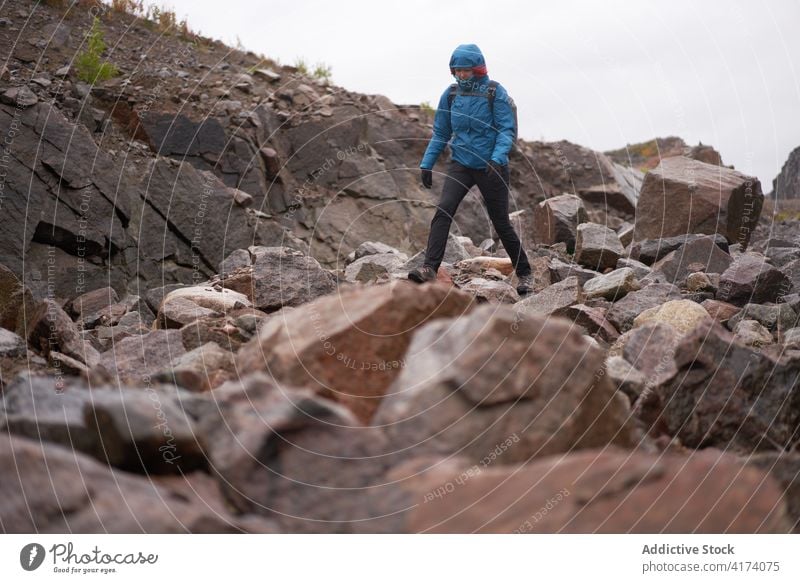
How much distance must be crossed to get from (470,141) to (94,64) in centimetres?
923

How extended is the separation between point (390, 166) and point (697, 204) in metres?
7.56

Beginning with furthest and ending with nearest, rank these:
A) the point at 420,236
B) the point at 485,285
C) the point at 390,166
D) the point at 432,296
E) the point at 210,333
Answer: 1. the point at 390,166
2. the point at 420,236
3. the point at 485,285
4. the point at 210,333
5. the point at 432,296

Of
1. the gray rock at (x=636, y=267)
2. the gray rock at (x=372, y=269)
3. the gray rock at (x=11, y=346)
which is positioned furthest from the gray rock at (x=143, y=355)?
the gray rock at (x=636, y=267)

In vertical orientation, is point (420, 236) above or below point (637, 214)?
below

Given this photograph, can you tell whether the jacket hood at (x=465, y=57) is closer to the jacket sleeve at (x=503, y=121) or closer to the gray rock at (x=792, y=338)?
the jacket sleeve at (x=503, y=121)

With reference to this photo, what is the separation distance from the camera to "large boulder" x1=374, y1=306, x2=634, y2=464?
3.38 meters

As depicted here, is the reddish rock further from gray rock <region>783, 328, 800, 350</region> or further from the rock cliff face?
gray rock <region>783, 328, 800, 350</region>

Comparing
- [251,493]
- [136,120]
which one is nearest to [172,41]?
[136,120]

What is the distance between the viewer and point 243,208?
1395 centimetres

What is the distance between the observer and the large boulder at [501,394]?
3381 mm

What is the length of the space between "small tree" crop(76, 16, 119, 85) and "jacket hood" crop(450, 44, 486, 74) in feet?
29.3

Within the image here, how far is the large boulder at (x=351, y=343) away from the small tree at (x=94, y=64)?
1215cm
